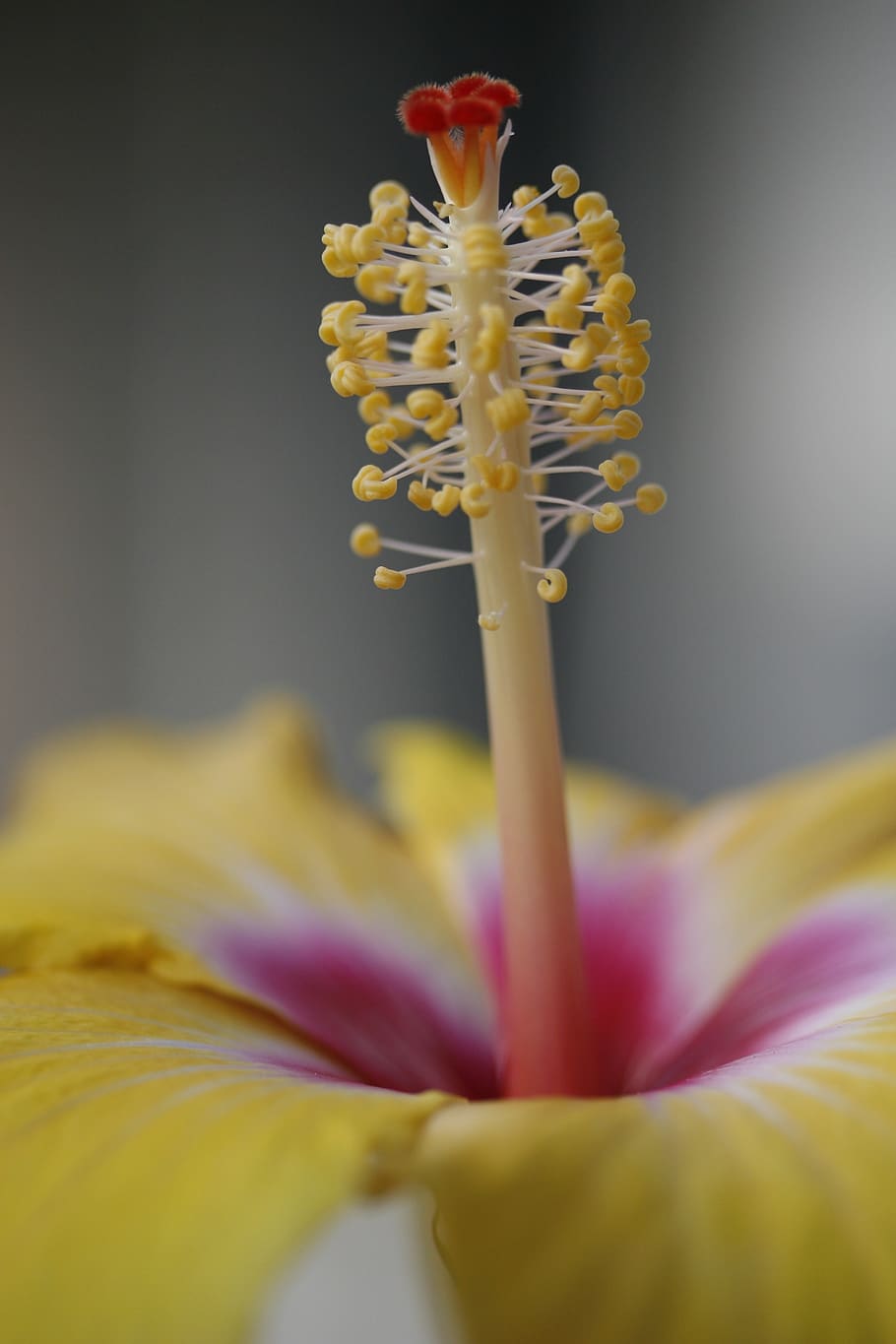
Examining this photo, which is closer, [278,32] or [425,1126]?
[425,1126]

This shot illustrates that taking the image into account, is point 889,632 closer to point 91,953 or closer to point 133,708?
point 91,953

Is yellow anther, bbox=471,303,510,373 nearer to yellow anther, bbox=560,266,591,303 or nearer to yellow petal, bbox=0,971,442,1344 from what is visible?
yellow anther, bbox=560,266,591,303

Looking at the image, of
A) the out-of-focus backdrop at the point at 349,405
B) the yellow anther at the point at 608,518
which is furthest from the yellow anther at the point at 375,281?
the out-of-focus backdrop at the point at 349,405

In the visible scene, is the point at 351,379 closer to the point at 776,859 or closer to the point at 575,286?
the point at 575,286

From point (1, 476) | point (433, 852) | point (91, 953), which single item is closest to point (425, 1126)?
point (91, 953)

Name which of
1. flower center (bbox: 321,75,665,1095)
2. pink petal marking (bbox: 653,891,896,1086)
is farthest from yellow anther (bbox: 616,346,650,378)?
pink petal marking (bbox: 653,891,896,1086)

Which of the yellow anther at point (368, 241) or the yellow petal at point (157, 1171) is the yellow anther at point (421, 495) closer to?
the yellow anther at point (368, 241)
